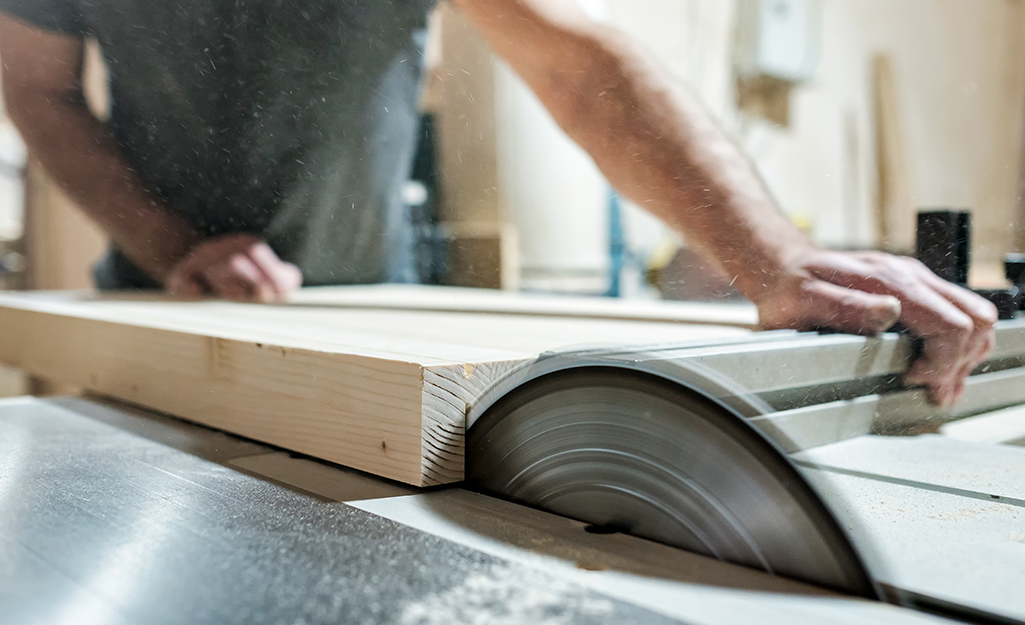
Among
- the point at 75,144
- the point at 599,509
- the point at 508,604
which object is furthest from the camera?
the point at 75,144

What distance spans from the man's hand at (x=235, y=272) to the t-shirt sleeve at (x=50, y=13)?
0.90 ft

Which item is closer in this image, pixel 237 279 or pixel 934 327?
pixel 934 327

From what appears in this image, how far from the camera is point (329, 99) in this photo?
28.5 inches

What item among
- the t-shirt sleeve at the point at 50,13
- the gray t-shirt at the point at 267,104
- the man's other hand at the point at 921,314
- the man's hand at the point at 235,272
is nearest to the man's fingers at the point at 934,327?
the man's other hand at the point at 921,314

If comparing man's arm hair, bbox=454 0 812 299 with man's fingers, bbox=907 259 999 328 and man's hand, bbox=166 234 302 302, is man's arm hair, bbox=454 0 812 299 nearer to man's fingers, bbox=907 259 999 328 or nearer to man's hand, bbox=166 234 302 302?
man's fingers, bbox=907 259 999 328

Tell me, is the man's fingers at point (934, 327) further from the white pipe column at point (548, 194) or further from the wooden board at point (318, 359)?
the white pipe column at point (548, 194)

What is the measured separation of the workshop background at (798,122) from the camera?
22.5 inches

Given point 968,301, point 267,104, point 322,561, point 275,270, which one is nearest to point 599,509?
point 322,561

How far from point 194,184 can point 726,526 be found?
682 millimetres

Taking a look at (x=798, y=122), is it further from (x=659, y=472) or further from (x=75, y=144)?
(x=75, y=144)

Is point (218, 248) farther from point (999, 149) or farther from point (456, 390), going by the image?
point (999, 149)

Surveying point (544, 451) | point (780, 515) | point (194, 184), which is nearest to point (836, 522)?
point (780, 515)

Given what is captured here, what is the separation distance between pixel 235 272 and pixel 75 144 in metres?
0.25

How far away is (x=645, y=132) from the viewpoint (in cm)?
62
